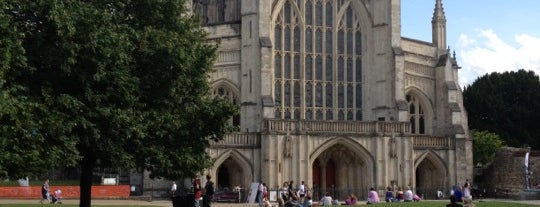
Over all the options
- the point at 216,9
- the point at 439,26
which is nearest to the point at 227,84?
the point at 216,9

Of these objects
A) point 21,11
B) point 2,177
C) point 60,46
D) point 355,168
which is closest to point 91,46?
point 60,46

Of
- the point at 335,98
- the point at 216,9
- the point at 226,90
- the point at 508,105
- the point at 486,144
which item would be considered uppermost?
the point at 216,9

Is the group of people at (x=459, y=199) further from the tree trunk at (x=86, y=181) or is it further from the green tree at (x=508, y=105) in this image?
the green tree at (x=508, y=105)

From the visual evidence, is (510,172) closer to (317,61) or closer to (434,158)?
(434,158)

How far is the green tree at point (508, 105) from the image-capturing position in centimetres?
7400

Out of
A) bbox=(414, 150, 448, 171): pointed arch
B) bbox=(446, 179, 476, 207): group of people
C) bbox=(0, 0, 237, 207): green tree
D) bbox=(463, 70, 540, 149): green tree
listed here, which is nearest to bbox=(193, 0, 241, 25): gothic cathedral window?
bbox=(414, 150, 448, 171): pointed arch

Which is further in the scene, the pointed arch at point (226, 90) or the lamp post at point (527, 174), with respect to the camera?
the pointed arch at point (226, 90)

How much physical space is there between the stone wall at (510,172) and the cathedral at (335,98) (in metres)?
2.10

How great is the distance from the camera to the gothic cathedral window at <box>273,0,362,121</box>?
178 ft

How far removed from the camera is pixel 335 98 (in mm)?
55406

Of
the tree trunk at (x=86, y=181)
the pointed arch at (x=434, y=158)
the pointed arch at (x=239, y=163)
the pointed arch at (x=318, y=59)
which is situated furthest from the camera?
the pointed arch at (x=318, y=59)

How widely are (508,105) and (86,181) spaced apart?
55.1 meters

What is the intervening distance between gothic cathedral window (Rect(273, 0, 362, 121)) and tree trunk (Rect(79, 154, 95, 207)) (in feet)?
84.8

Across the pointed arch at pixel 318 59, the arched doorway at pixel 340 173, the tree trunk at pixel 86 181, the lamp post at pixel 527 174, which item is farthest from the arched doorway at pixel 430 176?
the tree trunk at pixel 86 181
